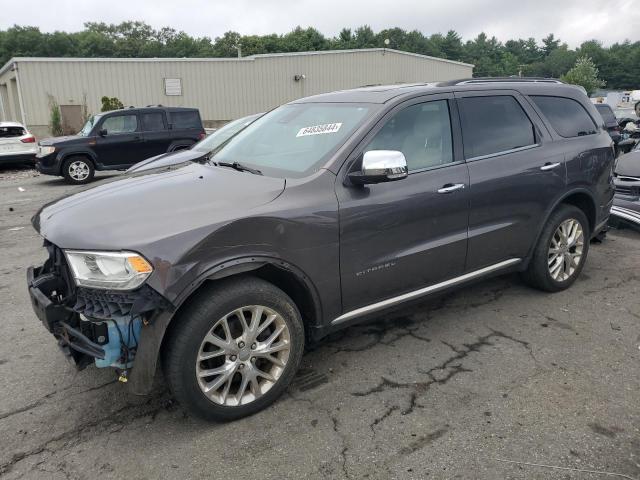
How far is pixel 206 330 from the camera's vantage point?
8.69 feet

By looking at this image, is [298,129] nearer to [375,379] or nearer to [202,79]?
[375,379]

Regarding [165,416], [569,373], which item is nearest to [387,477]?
[165,416]

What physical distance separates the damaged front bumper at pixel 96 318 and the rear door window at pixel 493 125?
8.35 feet

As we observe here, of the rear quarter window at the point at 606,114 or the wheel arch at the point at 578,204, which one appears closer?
the wheel arch at the point at 578,204

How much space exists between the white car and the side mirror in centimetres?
1455

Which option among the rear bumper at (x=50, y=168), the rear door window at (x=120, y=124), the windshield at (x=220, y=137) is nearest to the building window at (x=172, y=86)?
the rear door window at (x=120, y=124)

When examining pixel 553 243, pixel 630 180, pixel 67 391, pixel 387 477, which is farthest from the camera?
pixel 630 180

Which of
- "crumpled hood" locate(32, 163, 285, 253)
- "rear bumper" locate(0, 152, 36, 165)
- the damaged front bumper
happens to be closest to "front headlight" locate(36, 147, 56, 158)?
"rear bumper" locate(0, 152, 36, 165)

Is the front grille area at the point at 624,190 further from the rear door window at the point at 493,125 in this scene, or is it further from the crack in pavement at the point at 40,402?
the crack in pavement at the point at 40,402

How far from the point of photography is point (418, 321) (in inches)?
163

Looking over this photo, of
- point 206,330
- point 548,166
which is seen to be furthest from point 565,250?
point 206,330

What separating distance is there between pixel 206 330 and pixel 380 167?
1357 millimetres

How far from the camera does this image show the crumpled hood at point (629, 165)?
657cm

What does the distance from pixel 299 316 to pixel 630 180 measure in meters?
5.53
